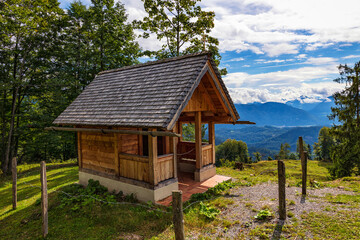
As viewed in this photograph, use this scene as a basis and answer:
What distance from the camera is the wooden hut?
24.0ft

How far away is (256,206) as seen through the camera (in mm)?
6773

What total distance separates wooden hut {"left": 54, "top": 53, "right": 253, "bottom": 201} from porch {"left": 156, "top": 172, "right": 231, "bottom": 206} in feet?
0.89

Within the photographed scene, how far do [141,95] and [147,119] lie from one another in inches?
73.7

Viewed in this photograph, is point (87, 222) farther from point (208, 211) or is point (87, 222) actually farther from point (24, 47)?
point (24, 47)

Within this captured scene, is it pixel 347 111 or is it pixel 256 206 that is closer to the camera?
pixel 256 206

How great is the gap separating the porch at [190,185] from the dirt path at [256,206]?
3.74 feet

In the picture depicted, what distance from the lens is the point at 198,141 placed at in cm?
961

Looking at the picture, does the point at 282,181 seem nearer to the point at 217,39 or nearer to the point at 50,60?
the point at 217,39

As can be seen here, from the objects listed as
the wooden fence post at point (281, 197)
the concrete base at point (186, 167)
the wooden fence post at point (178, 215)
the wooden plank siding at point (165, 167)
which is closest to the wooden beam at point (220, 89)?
the concrete base at point (186, 167)

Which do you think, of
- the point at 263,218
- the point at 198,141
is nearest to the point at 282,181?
the point at 263,218

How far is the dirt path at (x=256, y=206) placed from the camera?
17.9ft

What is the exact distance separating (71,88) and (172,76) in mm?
12824

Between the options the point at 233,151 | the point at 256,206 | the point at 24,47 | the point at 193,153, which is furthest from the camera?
the point at 233,151

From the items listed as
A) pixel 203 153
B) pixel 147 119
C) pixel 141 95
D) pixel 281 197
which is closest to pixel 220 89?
pixel 203 153
